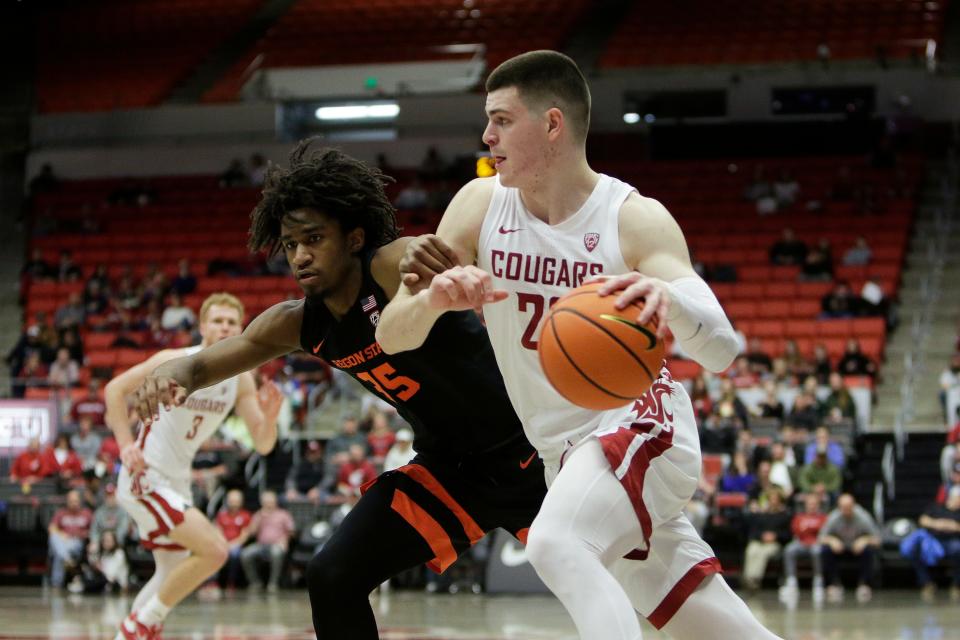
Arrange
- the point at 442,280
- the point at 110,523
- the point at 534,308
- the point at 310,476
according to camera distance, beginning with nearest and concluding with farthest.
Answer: the point at 442,280
the point at 534,308
the point at 110,523
the point at 310,476

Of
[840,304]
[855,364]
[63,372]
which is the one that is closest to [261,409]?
[855,364]

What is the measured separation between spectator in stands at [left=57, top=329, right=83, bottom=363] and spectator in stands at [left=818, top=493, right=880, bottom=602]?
11.4m

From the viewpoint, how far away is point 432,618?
420 inches

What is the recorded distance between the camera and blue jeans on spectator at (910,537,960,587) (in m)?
13.0

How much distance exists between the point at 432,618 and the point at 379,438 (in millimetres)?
4543

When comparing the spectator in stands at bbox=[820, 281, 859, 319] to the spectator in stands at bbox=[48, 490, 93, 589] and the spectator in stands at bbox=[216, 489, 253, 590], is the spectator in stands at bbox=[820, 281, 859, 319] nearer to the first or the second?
the spectator in stands at bbox=[216, 489, 253, 590]

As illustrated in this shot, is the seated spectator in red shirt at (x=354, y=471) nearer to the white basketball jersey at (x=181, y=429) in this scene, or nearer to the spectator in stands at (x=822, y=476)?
the spectator in stands at (x=822, y=476)

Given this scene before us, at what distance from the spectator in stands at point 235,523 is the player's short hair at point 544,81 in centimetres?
1059

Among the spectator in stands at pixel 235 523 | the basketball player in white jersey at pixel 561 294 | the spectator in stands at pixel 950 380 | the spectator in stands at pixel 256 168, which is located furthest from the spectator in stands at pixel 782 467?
the spectator in stands at pixel 256 168

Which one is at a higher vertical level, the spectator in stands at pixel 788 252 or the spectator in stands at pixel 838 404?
the spectator in stands at pixel 788 252

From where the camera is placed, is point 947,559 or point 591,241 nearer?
point 591,241

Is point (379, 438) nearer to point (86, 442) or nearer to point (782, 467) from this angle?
point (86, 442)

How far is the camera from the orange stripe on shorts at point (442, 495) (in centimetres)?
462

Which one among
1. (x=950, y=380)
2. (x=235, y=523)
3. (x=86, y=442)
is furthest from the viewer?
(x=86, y=442)
